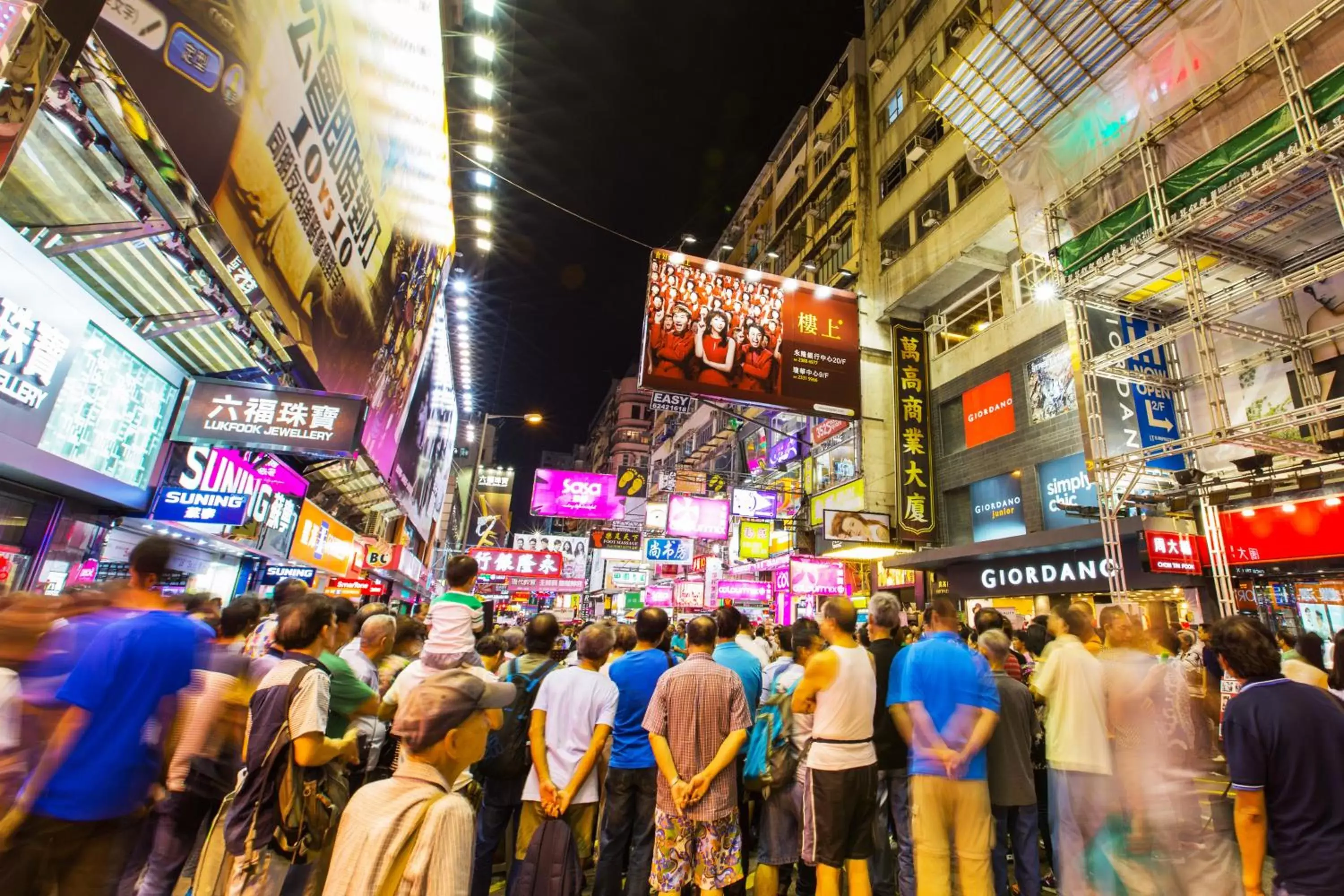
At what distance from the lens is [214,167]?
6.91m

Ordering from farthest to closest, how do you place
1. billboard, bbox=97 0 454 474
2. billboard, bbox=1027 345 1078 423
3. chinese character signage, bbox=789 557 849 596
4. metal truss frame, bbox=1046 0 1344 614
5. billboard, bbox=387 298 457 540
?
billboard, bbox=387 298 457 540 → chinese character signage, bbox=789 557 849 596 → billboard, bbox=1027 345 1078 423 → metal truss frame, bbox=1046 0 1344 614 → billboard, bbox=97 0 454 474

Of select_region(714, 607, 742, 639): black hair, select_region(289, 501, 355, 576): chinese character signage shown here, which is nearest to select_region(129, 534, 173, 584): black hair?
select_region(714, 607, 742, 639): black hair

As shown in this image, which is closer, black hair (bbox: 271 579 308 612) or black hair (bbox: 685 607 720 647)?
black hair (bbox: 685 607 720 647)

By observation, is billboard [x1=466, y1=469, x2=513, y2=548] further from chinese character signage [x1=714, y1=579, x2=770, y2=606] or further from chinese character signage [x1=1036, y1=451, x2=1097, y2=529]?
chinese character signage [x1=1036, y1=451, x2=1097, y2=529]

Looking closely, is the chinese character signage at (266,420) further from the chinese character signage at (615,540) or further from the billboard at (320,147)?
the chinese character signage at (615,540)

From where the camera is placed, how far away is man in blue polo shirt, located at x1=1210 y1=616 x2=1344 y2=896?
2787 millimetres

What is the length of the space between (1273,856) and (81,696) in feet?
19.5

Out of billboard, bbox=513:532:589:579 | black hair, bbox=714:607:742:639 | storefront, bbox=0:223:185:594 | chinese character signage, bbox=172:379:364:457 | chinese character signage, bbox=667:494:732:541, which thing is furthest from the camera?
billboard, bbox=513:532:589:579

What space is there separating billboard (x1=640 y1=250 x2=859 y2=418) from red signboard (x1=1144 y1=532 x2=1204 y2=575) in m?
7.49

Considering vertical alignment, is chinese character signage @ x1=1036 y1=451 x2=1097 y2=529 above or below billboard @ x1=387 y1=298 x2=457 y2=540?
below

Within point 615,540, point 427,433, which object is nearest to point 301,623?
point 427,433

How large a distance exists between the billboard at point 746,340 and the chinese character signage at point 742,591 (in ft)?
26.7

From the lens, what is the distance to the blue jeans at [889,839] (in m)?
4.56

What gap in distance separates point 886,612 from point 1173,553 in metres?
8.02
